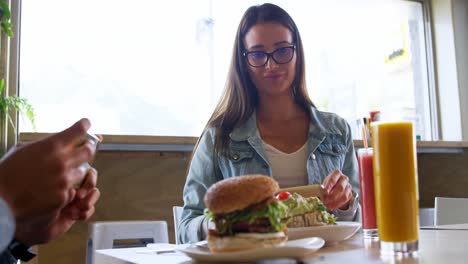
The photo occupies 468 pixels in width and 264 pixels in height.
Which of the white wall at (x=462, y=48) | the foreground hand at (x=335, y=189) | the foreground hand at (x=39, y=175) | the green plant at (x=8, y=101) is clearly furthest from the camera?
the white wall at (x=462, y=48)

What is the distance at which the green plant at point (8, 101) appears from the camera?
7.84 feet

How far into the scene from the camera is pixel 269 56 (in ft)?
5.78

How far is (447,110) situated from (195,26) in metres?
2.14

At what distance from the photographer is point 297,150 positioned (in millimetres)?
1887

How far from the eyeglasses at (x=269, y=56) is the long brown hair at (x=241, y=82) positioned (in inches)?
7.3

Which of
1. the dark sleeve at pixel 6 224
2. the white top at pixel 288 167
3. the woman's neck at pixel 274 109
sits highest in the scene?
the woman's neck at pixel 274 109

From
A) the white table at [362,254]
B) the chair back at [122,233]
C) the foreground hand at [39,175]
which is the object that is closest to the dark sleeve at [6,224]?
the foreground hand at [39,175]

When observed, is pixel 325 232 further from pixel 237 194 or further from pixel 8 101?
pixel 8 101

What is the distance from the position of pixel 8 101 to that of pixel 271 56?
1.44m

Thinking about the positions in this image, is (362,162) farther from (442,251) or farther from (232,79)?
(232,79)

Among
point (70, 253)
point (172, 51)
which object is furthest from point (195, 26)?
point (70, 253)

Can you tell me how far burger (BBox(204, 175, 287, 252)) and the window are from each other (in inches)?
81.8

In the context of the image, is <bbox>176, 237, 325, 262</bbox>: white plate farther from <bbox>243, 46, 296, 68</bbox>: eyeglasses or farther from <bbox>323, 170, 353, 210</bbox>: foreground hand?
<bbox>243, 46, 296, 68</bbox>: eyeglasses

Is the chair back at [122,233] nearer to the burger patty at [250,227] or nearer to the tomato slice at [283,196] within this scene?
the tomato slice at [283,196]
